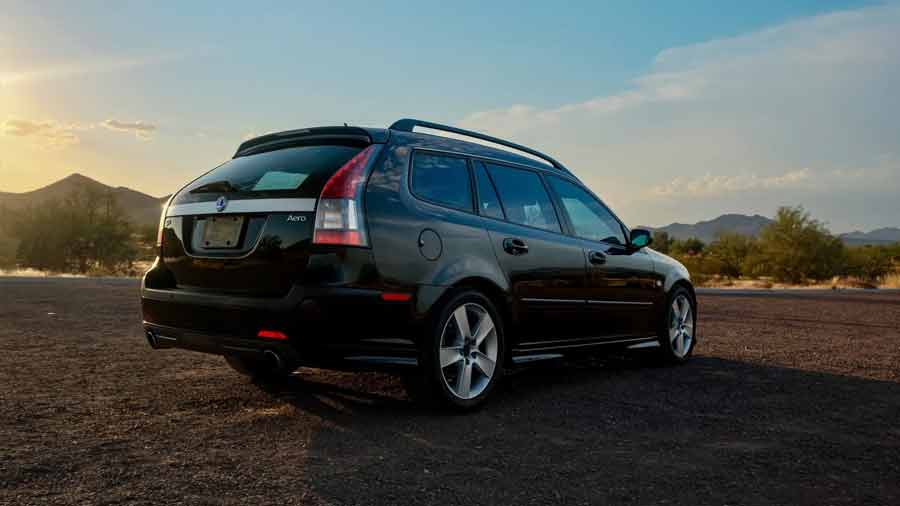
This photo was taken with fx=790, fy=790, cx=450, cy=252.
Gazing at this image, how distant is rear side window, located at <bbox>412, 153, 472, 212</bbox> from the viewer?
509cm

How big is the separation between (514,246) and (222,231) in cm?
200

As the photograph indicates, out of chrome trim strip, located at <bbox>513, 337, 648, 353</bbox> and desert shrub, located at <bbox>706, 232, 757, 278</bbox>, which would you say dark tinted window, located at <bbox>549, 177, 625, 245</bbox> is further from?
desert shrub, located at <bbox>706, 232, 757, 278</bbox>

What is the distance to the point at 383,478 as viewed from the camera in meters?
3.60

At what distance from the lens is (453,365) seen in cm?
509

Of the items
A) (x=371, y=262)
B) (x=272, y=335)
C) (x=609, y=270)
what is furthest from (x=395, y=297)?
(x=609, y=270)

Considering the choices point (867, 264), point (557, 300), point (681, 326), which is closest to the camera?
point (557, 300)

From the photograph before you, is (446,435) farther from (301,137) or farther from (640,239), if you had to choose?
(640,239)

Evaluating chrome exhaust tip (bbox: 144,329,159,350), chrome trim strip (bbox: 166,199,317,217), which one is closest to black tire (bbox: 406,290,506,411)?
chrome trim strip (bbox: 166,199,317,217)

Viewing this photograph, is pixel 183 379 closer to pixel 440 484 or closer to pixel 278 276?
pixel 278 276

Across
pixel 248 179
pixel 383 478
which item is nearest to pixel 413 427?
pixel 383 478

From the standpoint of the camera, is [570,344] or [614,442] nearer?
[614,442]

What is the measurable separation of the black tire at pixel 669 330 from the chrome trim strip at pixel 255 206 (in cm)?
412

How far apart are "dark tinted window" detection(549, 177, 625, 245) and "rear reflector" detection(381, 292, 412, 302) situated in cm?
226

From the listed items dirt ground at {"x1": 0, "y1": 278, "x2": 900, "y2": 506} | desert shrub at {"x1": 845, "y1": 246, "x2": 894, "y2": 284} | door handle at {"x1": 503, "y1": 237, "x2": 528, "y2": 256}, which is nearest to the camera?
dirt ground at {"x1": 0, "y1": 278, "x2": 900, "y2": 506}
